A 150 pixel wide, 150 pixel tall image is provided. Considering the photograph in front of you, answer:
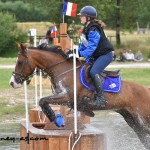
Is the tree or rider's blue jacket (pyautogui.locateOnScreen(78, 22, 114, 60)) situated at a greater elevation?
rider's blue jacket (pyautogui.locateOnScreen(78, 22, 114, 60))

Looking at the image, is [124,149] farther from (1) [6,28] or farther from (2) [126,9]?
(2) [126,9]

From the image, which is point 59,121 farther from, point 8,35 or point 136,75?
point 8,35

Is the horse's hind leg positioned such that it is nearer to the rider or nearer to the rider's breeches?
the rider

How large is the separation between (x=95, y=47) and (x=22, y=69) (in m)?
1.33

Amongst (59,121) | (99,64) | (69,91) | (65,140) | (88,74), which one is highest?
(99,64)

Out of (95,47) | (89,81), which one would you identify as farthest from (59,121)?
(95,47)

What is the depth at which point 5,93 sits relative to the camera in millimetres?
22297

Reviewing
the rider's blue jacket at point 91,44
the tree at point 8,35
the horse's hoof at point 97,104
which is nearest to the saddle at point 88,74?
the rider's blue jacket at point 91,44

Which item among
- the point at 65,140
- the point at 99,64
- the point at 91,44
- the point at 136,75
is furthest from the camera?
the point at 136,75

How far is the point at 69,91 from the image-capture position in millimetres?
10234

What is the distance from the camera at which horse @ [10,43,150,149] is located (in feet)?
33.7

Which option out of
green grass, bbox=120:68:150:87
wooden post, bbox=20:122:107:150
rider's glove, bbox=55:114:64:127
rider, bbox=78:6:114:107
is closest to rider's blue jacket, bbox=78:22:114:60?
rider, bbox=78:6:114:107

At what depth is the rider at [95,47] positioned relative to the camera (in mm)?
10258

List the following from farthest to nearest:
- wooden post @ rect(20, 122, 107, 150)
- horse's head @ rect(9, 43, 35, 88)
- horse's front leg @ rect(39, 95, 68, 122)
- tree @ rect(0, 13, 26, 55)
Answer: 1. tree @ rect(0, 13, 26, 55)
2. horse's head @ rect(9, 43, 35, 88)
3. horse's front leg @ rect(39, 95, 68, 122)
4. wooden post @ rect(20, 122, 107, 150)
